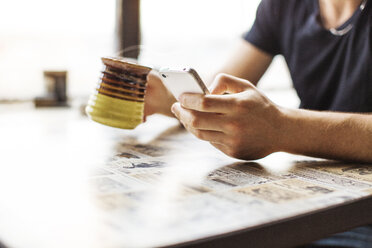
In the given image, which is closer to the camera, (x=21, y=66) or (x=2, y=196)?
(x=2, y=196)

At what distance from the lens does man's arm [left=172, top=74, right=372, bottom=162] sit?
831mm

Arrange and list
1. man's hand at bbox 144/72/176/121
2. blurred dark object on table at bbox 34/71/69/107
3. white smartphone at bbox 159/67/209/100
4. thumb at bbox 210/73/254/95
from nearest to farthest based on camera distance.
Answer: white smartphone at bbox 159/67/209/100 < thumb at bbox 210/73/254/95 < man's hand at bbox 144/72/176/121 < blurred dark object on table at bbox 34/71/69/107

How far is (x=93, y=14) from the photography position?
2002 millimetres

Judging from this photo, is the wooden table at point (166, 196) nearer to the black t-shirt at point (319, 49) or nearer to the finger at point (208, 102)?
the finger at point (208, 102)

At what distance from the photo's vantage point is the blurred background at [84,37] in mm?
1812

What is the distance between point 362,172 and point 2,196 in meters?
0.62

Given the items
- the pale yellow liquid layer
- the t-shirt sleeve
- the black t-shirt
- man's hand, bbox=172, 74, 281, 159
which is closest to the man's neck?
the black t-shirt

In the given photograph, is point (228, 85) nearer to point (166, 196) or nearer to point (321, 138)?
point (321, 138)

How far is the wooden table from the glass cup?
71 millimetres

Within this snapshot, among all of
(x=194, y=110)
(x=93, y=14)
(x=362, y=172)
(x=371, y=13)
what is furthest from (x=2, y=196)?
(x=93, y=14)

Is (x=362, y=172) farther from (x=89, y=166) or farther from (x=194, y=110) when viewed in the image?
(x=89, y=166)

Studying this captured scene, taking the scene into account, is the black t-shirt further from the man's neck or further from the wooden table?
the wooden table

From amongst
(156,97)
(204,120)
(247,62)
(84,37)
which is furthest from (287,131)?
(84,37)

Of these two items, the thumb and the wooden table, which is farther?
the thumb
